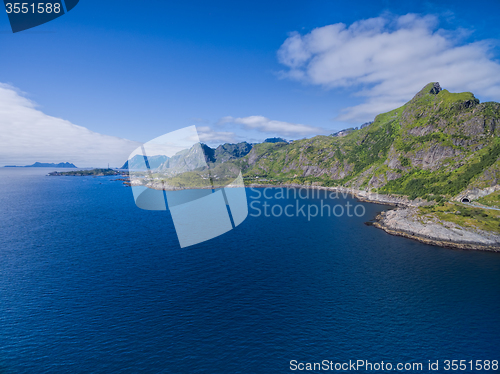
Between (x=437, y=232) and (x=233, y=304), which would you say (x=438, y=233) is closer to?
(x=437, y=232)

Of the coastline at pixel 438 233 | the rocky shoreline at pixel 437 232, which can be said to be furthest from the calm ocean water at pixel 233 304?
the rocky shoreline at pixel 437 232

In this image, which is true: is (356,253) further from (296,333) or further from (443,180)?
(443,180)

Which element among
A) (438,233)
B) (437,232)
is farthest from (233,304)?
(437,232)

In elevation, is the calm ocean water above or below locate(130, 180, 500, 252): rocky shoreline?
above

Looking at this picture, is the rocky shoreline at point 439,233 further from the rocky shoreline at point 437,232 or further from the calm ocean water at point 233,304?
the calm ocean water at point 233,304

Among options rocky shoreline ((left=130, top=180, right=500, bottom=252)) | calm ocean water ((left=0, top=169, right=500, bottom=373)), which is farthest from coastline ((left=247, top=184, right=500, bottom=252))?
calm ocean water ((left=0, top=169, right=500, bottom=373))

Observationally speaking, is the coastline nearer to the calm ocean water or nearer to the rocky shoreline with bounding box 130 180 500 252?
the rocky shoreline with bounding box 130 180 500 252

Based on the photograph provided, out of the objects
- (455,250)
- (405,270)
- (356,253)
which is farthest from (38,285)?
(455,250)

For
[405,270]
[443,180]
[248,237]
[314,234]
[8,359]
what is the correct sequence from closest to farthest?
[8,359] → [405,270] → [248,237] → [314,234] → [443,180]

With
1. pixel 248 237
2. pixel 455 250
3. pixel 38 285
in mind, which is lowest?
pixel 455 250
